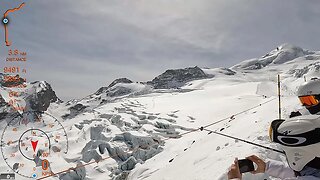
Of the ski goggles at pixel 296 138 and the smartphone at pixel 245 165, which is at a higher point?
the ski goggles at pixel 296 138

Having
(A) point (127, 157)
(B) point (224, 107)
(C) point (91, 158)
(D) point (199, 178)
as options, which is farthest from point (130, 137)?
(D) point (199, 178)

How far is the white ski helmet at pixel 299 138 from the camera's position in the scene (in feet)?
13.0

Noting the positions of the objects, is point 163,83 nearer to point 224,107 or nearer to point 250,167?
point 224,107

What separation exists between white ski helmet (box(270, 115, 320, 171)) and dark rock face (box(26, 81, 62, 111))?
184 meters

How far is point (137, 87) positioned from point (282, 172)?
600 ft

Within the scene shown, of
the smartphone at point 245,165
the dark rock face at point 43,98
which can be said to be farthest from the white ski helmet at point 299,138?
the dark rock face at point 43,98

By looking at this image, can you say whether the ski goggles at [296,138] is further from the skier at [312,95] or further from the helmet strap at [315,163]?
the skier at [312,95]

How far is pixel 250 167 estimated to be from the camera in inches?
168

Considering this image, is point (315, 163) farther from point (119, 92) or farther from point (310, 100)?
point (119, 92)

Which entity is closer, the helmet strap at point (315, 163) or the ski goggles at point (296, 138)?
the ski goggles at point (296, 138)

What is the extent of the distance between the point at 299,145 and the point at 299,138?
0.13m

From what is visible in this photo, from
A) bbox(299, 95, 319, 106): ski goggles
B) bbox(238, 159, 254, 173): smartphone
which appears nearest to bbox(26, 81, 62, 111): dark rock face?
bbox(299, 95, 319, 106): ski goggles

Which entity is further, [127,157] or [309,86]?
[127,157]

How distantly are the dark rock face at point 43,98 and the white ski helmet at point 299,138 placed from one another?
184176 millimetres
